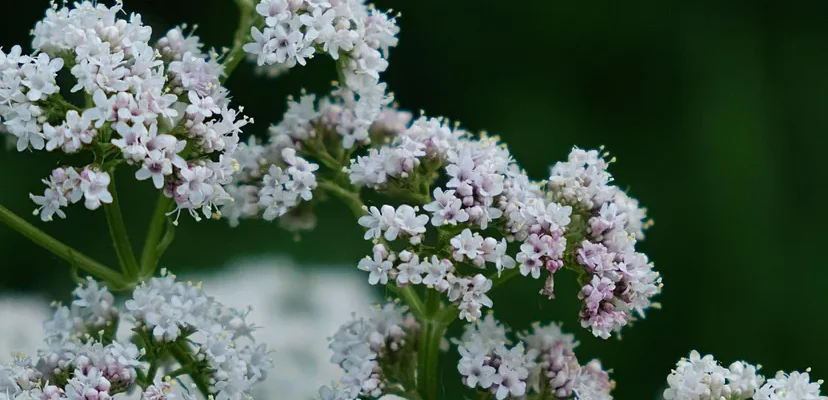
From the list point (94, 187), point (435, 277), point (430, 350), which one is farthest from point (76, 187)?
point (430, 350)

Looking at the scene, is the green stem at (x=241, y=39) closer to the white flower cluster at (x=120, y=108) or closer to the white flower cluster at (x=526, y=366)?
the white flower cluster at (x=120, y=108)

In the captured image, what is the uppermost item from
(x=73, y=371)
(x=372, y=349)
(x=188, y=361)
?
(x=372, y=349)

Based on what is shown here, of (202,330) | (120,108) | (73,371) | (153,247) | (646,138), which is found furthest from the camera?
(646,138)

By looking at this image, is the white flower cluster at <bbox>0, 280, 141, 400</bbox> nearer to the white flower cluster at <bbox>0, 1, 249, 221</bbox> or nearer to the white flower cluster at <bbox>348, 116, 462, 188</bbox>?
the white flower cluster at <bbox>0, 1, 249, 221</bbox>

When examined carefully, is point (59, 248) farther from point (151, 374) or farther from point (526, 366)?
point (526, 366)

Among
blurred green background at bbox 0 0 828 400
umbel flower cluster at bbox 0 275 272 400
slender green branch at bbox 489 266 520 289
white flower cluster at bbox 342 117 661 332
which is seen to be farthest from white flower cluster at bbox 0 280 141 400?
blurred green background at bbox 0 0 828 400

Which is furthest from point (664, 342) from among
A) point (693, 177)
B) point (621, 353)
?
point (693, 177)

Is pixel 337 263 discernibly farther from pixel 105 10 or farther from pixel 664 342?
pixel 105 10
